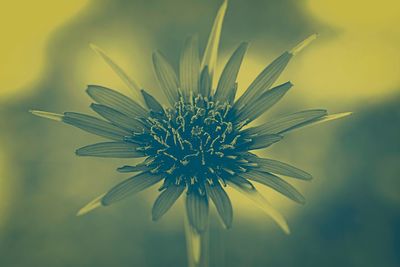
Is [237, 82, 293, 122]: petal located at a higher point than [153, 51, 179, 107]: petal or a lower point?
lower

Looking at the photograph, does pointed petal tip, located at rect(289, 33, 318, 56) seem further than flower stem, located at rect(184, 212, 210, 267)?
Yes

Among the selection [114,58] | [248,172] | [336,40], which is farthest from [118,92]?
[336,40]

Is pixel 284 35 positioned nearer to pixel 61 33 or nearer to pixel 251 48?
pixel 251 48

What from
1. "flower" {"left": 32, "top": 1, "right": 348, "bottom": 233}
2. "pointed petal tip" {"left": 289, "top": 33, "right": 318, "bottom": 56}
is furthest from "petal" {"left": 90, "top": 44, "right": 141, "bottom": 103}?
"pointed petal tip" {"left": 289, "top": 33, "right": 318, "bottom": 56}

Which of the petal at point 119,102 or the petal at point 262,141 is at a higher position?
the petal at point 119,102

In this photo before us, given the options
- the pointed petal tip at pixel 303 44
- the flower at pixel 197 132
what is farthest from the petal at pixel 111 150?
the pointed petal tip at pixel 303 44

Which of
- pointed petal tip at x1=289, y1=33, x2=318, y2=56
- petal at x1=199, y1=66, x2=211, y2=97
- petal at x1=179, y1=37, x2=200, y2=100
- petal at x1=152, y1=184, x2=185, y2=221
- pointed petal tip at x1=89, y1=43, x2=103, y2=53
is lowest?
petal at x1=152, y1=184, x2=185, y2=221

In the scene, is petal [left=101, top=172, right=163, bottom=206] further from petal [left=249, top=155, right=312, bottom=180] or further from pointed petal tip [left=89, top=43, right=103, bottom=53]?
pointed petal tip [left=89, top=43, right=103, bottom=53]

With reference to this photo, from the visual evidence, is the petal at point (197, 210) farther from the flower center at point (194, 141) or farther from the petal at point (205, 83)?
the petal at point (205, 83)
